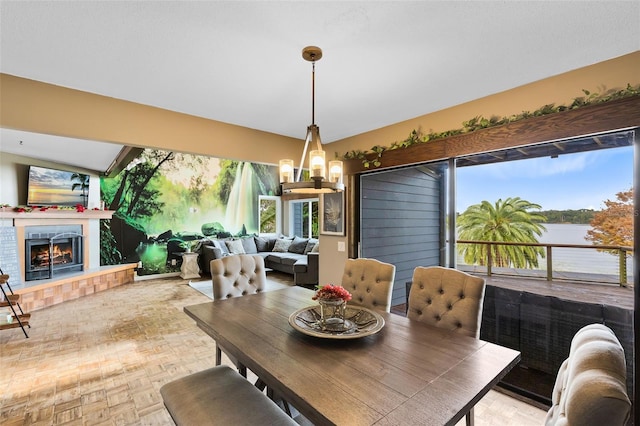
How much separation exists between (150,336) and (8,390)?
1.24 m

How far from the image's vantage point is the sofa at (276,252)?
6.15 meters

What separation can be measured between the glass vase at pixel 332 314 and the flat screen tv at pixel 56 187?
6147 millimetres

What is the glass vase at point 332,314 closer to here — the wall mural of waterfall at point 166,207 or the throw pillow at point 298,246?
the throw pillow at point 298,246

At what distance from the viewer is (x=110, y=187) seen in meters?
6.66

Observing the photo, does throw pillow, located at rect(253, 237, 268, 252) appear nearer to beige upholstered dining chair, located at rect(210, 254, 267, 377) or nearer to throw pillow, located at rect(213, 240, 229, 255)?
throw pillow, located at rect(213, 240, 229, 255)

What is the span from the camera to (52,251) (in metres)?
5.18

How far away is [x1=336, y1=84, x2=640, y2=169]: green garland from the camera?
1995 mm

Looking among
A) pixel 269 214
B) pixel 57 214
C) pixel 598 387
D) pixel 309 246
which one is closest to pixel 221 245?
pixel 269 214

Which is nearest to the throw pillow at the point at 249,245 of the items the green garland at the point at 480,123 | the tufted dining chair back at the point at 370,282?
the green garland at the point at 480,123

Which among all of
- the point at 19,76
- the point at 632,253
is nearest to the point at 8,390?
the point at 19,76

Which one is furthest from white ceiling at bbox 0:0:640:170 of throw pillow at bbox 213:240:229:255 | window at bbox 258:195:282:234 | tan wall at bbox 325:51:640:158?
window at bbox 258:195:282:234

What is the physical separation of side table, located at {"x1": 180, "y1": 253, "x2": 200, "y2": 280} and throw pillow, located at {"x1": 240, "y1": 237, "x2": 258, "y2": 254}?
1.32 meters

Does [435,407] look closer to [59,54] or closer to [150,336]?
[59,54]

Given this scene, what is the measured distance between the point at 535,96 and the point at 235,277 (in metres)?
2.93
